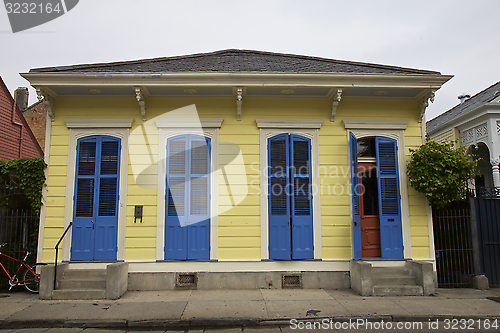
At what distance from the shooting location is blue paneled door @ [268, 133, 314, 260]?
6793mm

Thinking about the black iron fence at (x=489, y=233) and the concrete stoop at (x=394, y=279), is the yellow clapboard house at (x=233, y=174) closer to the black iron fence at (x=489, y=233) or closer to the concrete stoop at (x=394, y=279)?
the concrete stoop at (x=394, y=279)

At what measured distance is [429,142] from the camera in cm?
697

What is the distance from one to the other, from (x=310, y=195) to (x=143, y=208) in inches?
147

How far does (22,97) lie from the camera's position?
18016 millimetres

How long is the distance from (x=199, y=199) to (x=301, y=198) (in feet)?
7.51

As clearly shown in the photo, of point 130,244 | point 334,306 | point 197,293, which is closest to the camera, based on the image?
point 334,306

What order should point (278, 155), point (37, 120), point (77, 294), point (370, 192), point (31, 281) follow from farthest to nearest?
point (37, 120), point (370, 192), point (278, 155), point (31, 281), point (77, 294)

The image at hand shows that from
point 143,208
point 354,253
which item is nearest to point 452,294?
point 354,253

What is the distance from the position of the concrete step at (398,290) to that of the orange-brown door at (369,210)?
96cm

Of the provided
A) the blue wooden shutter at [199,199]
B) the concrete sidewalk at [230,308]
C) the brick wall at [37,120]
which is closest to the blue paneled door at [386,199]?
the concrete sidewalk at [230,308]

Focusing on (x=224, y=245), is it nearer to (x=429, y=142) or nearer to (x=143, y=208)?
(x=143, y=208)

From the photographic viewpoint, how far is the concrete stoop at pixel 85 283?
6059mm

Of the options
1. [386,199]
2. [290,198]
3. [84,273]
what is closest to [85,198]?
[84,273]

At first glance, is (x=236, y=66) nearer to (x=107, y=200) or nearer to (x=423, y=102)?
(x=107, y=200)
